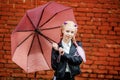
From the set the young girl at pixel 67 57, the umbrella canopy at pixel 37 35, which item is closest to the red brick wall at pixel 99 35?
the umbrella canopy at pixel 37 35

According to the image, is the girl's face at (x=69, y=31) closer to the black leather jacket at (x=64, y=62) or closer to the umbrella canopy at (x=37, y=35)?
the black leather jacket at (x=64, y=62)

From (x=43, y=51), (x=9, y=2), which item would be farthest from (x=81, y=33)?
(x=43, y=51)

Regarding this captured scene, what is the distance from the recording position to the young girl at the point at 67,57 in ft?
13.1

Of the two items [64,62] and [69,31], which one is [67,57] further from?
[69,31]

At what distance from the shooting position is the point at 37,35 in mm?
4438

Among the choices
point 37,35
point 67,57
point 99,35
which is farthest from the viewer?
point 99,35

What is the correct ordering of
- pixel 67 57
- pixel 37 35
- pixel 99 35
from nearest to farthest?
pixel 67 57 < pixel 37 35 < pixel 99 35

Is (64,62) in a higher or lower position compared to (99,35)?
lower

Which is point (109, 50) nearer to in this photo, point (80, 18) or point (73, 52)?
point (80, 18)

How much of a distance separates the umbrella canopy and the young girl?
0.44 metres

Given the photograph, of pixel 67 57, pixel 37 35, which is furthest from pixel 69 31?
pixel 37 35

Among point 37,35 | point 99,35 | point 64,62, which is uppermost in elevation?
point 37,35

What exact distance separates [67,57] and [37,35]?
2.25 ft

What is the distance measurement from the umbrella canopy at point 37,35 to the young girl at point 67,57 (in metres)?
0.44
